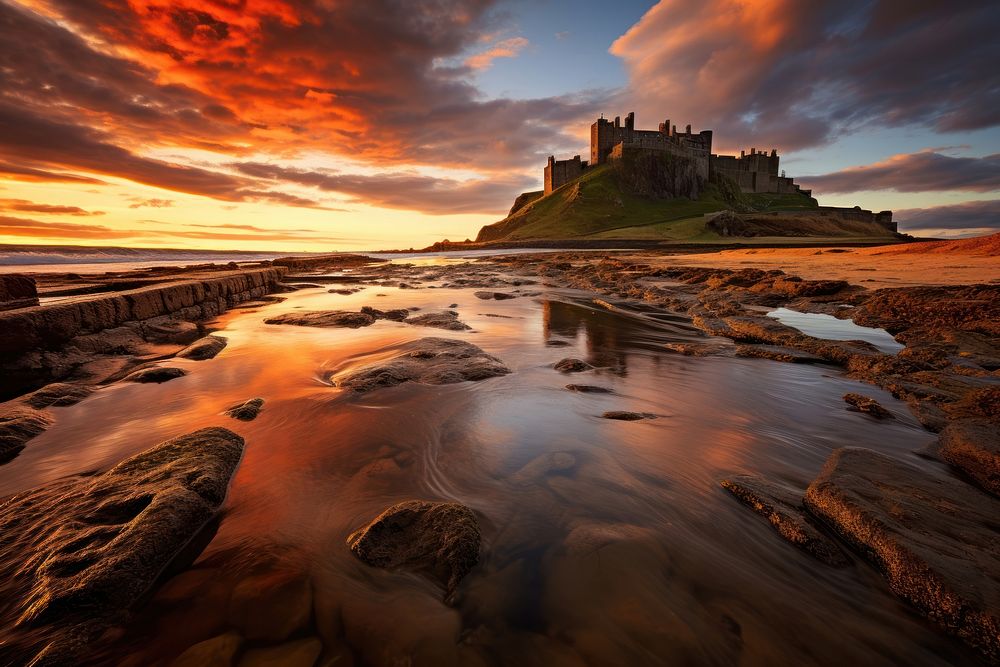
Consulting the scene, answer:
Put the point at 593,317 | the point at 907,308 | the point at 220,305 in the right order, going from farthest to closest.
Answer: the point at 220,305 < the point at 593,317 < the point at 907,308

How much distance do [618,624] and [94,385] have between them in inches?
254

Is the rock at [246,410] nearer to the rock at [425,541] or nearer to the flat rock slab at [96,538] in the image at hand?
the flat rock slab at [96,538]

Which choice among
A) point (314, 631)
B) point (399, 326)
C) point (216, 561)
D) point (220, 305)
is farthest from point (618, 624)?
point (220, 305)

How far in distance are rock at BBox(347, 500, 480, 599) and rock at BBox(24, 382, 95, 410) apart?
4.37 meters

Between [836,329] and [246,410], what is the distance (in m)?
9.69

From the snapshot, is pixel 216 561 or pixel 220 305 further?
pixel 220 305

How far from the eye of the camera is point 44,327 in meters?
5.37

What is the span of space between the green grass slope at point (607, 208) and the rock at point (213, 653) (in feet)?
280

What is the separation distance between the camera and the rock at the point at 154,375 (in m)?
5.16

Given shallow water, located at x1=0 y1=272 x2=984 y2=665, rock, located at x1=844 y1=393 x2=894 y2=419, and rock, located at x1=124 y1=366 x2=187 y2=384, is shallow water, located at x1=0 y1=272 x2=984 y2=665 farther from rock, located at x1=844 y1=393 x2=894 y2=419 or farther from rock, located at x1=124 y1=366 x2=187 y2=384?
rock, located at x1=124 y1=366 x2=187 y2=384

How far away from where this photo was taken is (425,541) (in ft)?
7.45

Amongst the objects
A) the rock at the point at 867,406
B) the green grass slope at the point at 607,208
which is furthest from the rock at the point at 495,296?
the green grass slope at the point at 607,208

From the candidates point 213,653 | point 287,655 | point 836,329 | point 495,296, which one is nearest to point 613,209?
point 495,296

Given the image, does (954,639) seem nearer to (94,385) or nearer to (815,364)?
(815,364)
